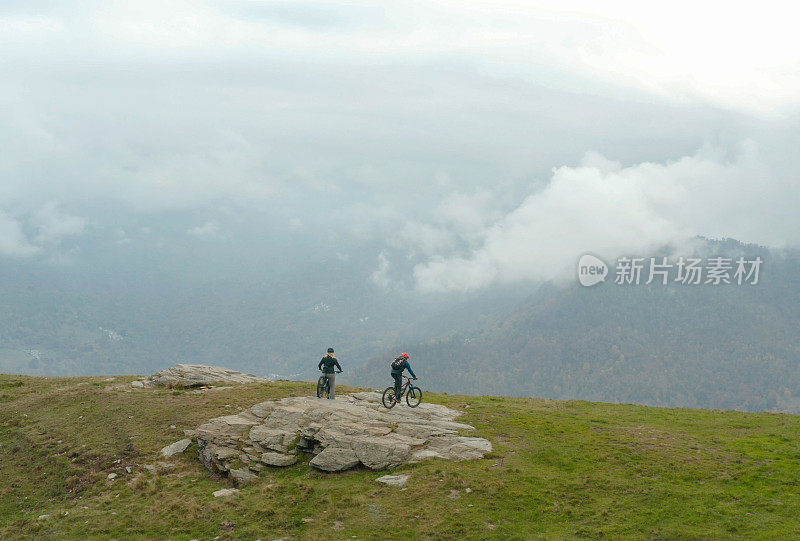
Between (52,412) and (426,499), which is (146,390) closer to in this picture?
(52,412)

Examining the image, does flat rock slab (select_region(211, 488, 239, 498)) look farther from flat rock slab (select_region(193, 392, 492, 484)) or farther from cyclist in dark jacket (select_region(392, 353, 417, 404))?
cyclist in dark jacket (select_region(392, 353, 417, 404))

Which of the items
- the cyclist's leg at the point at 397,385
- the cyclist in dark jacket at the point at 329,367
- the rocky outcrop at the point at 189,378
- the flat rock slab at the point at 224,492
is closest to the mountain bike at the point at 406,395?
the cyclist's leg at the point at 397,385

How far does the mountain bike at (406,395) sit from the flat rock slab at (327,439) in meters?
2.05

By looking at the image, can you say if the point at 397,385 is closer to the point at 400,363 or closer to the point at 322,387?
the point at 400,363

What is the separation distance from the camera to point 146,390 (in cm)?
4591

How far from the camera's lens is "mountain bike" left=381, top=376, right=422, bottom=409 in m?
38.4

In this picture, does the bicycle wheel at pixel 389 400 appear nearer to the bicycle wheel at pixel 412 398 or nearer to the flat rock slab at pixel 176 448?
the bicycle wheel at pixel 412 398

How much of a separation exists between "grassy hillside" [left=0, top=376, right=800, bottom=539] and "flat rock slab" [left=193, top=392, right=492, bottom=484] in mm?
840

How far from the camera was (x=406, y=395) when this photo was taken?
128ft

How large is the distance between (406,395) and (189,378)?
68.3 ft

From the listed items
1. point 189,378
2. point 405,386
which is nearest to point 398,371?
point 405,386

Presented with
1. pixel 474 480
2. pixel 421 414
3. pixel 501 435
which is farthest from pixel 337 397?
pixel 474 480

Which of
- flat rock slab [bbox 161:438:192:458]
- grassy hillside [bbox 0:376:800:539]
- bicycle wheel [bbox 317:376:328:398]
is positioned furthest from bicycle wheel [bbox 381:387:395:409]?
flat rock slab [bbox 161:438:192:458]

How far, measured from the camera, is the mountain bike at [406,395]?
38.4 metres
